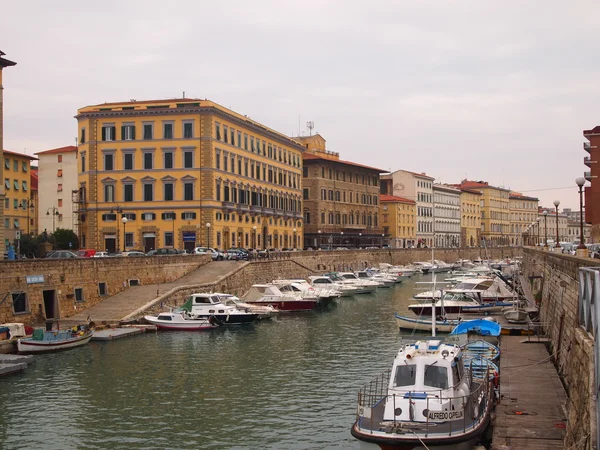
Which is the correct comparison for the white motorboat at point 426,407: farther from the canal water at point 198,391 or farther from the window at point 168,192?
the window at point 168,192

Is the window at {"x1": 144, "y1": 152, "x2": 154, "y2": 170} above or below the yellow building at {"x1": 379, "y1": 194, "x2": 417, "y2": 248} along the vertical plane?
above

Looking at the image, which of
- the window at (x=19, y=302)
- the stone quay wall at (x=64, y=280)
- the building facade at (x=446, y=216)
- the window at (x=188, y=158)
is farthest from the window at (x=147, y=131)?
the building facade at (x=446, y=216)

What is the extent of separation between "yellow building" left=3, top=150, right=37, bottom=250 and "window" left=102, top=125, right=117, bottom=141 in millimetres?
21369

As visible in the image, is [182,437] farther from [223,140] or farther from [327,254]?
[327,254]

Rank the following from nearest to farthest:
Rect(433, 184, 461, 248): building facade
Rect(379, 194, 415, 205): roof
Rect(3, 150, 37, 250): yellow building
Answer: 1. Rect(3, 150, 37, 250): yellow building
2. Rect(379, 194, 415, 205): roof
3. Rect(433, 184, 461, 248): building facade

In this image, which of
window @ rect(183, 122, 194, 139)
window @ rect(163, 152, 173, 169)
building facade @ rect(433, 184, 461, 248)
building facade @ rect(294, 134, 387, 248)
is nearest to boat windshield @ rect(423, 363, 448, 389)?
window @ rect(183, 122, 194, 139)

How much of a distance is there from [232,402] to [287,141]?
79.8 meters

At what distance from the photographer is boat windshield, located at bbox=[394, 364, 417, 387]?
22.9 m

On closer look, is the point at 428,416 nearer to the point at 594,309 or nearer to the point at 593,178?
the point at 594,309

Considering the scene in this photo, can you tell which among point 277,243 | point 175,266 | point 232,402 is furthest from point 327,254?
point 232,402

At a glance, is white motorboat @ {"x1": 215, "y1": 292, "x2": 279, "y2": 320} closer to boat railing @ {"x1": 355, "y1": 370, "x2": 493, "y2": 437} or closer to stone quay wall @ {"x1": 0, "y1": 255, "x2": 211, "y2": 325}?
stone quay wall @ {"x1": 0, "y1": 255, "x2": 211, "y2": 325}

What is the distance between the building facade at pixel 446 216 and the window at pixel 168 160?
303ft

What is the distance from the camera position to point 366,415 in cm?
2180

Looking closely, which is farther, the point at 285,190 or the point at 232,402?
the point at 285,190
